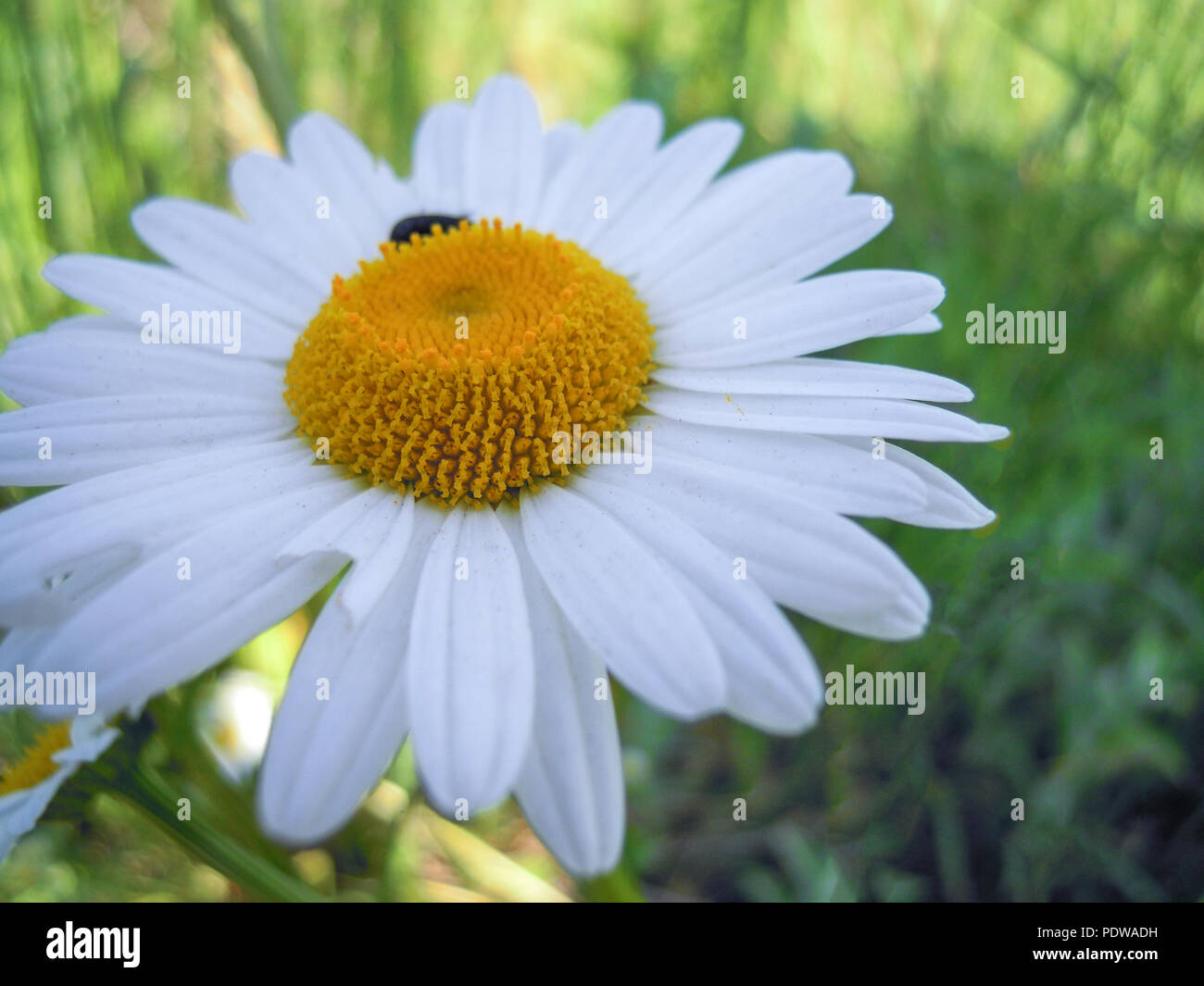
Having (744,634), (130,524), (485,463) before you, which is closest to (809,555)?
(744,634)

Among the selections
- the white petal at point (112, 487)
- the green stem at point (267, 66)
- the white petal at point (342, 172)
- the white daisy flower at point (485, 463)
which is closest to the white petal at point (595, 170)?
the white daisy flower at point (485, 463)

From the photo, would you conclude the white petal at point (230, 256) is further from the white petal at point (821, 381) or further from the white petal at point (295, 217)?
A: the white petal at point (821, 381)

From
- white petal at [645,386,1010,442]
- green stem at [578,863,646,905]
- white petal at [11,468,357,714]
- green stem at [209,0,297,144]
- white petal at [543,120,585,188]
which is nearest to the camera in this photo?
white petal at [11,468,357,714]

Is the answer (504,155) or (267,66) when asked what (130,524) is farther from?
(267,66)

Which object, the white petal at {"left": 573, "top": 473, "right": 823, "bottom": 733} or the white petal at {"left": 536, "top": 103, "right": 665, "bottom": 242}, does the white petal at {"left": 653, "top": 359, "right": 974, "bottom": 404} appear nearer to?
the white petal at {"left": 573, "top": 473, "right": 823, "bottom": 733}

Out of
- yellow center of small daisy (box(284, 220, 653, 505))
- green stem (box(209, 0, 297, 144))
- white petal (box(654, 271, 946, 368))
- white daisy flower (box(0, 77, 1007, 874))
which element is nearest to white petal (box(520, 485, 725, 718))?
white daisy flower (box(0, 77, 1007, 874))
